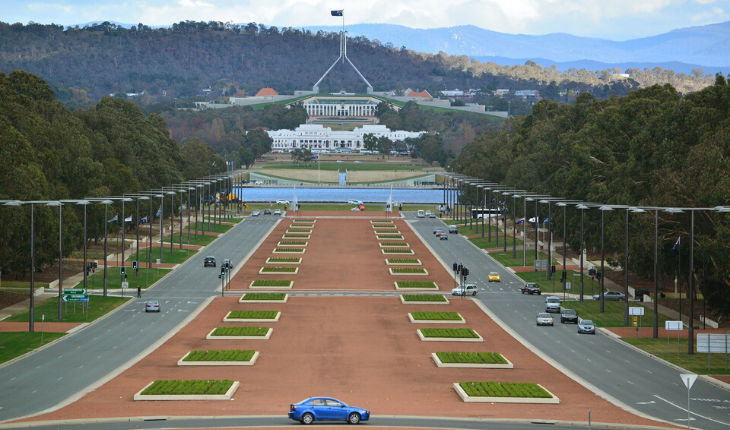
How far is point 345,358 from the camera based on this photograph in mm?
60469

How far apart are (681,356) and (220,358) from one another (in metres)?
27.3

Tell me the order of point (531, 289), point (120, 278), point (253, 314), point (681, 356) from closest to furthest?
1. point (681, 356)
2. point (253, 314)
3. point (531, 289)
4. point (120, 278)

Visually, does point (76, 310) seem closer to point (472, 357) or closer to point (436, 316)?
point (436, 316)

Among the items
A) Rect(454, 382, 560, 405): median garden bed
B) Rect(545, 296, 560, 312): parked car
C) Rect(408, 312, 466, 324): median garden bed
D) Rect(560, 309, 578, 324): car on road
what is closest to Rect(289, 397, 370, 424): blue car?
Rect(454, 382, 560, 405): median garden bed

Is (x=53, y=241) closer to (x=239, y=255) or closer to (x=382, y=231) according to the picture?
(x=239, y=255)

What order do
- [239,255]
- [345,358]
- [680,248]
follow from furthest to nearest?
[239,255] → [680,248] → [345,358]

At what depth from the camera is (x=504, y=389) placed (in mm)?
51250

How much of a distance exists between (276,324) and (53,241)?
22.8 meters

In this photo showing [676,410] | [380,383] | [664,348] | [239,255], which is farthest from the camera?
[239,255]

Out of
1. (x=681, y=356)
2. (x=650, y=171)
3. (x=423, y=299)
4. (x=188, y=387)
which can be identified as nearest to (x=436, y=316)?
(x=423, y=299)

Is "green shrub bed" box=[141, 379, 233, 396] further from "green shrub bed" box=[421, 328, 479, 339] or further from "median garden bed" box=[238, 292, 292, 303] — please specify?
"median garden bed" box=[238, 292, 292, 303]

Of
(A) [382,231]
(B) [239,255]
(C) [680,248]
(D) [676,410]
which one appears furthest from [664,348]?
(A) [382,231]

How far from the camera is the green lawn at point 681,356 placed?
2281 inches

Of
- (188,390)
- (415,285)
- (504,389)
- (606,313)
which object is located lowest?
(606,313)
